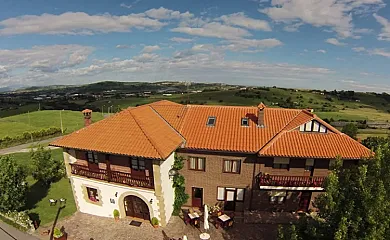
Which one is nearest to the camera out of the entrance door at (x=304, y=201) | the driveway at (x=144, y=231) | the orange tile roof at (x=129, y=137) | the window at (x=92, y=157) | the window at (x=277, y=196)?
the orange tile roof at (x=129, y=137)

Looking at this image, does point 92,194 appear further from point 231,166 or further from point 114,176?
point 231,166

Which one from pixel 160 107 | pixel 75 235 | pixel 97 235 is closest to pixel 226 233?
pixel 97 235

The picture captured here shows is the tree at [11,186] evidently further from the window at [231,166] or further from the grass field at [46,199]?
the window at [231,166]

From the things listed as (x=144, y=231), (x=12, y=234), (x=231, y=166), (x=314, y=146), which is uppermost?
(x=314, y=146)

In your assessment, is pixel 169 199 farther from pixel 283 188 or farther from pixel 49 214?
pixel 49 214

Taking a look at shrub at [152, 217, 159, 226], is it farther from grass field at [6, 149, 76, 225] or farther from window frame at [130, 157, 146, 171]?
grass field at [6, 149, 76, 225]

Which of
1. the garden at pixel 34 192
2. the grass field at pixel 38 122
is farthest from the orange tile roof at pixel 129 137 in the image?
the grass field at pixel 38 122

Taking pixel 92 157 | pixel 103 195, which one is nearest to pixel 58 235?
pixel 103 195
